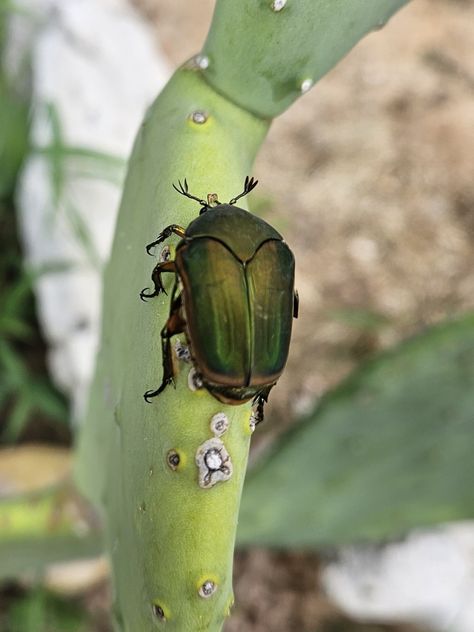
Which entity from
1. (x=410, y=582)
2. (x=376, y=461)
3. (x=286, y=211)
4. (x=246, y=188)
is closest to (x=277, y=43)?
(x=246, y=188)

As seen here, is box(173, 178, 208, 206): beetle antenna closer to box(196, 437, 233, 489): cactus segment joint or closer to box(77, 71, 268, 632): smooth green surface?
box(77, 71, 268, 632): smooth green surface

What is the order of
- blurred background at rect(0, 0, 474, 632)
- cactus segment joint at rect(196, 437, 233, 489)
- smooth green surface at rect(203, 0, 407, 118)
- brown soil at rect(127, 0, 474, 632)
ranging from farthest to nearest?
brown soil at rect(127, 0, 474, 632) → blurred background at rect(0, 0, 474, 632) → smooth green surface at rect(203, 0, 407, 118) → cactus segment joint at rect(196, 437, 233, 489)

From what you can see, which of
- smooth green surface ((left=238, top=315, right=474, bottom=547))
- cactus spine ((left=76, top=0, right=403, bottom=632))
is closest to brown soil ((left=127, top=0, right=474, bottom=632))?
smooth green surface ((left=238, top=315, right=474, bottom=547))

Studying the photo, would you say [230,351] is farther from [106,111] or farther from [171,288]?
[106,111]

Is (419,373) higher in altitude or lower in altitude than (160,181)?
higher

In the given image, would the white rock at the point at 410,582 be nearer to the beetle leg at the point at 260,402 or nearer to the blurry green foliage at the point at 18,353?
the blurry green foliage at the point at 18,353

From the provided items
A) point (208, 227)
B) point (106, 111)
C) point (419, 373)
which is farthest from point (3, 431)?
point (208, 227)
